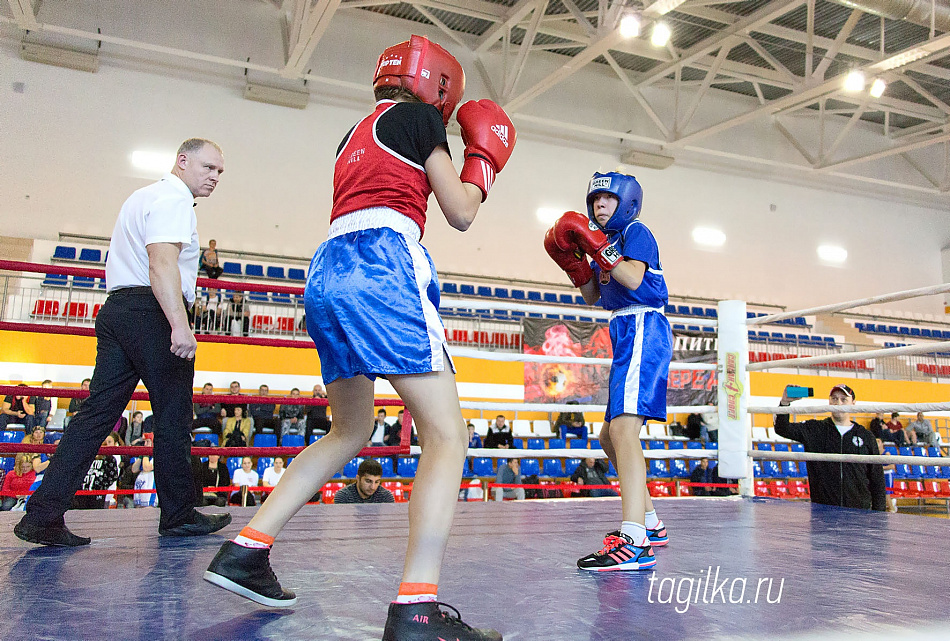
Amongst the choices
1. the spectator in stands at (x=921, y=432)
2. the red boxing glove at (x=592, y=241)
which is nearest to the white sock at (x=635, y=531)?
the red boxing glove at (x=592, y=241)

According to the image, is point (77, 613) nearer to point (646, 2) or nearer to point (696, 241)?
point (646, 2)

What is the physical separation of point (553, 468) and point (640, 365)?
6815 mm

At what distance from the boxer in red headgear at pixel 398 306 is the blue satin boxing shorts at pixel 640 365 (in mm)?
947

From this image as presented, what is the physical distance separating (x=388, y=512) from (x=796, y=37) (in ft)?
39.5

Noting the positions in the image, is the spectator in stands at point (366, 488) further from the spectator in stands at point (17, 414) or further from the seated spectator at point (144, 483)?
the spectator in stands at point (17, 414)

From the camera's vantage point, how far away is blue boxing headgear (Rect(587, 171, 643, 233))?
2227mm

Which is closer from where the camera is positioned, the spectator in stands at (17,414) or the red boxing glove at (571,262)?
the red boxing glove at (571,262)

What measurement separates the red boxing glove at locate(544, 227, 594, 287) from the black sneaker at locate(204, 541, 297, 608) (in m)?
1.32

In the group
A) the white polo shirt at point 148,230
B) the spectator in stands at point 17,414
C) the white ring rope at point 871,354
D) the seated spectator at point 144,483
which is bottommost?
the seated spectator at point 144,483

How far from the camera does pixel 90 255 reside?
9.93 metres

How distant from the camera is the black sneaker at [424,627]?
111 centimetres

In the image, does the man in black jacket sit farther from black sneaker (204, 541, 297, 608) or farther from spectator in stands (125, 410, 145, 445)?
spectator in stands (125, 410, 145, 445)

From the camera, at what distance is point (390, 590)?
151 centimetres

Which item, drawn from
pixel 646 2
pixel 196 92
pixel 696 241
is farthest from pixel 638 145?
pixel 196 92
